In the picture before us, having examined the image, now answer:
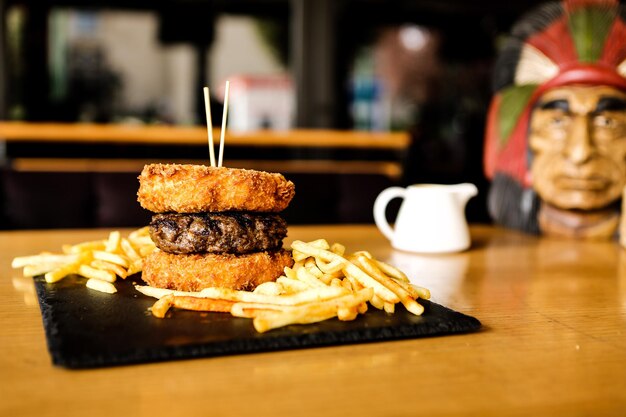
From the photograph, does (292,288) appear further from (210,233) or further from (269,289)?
(210,233)

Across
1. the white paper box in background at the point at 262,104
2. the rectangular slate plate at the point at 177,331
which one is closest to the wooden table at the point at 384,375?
the rectangular slate plate at the point at 177,331

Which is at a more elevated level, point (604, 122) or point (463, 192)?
point (604, 122)

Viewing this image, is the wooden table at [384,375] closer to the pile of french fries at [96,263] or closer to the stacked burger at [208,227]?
the pile of french fries at [96,263]

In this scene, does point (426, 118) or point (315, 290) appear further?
point (426, 118)

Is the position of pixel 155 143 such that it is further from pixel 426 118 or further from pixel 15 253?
pixel 426 118

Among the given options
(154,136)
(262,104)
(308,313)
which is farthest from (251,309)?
(262,104)

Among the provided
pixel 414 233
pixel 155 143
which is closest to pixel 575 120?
pixel 414 233

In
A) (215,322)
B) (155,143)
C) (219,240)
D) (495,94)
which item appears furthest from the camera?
(155,143)

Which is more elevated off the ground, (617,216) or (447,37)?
(447,37)
